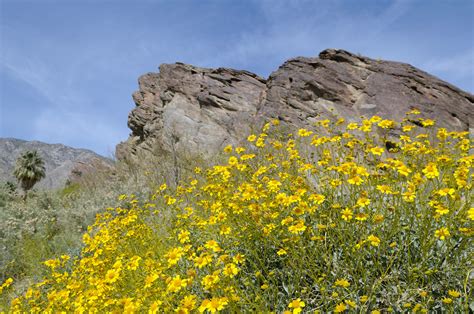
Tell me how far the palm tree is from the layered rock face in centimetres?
1096

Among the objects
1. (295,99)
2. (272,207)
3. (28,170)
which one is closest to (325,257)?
(272,207)

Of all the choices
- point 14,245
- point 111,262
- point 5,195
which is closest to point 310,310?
point 111,262

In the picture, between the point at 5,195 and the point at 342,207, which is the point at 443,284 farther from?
the point at 5,195

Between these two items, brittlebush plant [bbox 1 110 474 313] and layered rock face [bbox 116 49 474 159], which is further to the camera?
layered rock face [bbox 116 49 474 159]

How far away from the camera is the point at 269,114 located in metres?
12.7

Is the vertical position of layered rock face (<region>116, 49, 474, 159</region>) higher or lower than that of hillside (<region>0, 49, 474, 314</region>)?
higher

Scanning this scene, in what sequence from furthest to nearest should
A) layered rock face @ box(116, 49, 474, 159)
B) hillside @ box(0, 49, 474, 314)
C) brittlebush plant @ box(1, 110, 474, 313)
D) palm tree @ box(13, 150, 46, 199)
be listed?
1. palm tree @ box(13, 150, 46, 199)
2. layered rock face @ box(116, 49, 474, 159)
3. hillside @ box(0, 49, 474, 314)
4. brittlebush plant @ box(1, 110, 474, 313)

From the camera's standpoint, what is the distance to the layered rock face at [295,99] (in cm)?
1295

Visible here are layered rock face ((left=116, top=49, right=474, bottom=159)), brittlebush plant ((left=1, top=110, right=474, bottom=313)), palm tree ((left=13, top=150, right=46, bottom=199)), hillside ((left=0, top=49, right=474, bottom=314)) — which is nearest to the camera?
brittlebush plant ((left=1, top=110, right=474, bottom=313))

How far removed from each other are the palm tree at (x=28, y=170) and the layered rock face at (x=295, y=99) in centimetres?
1096

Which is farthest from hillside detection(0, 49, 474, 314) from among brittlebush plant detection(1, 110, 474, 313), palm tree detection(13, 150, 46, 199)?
palm tree detection(13, 150, 46, 199)

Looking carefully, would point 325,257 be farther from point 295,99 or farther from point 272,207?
point 295,99

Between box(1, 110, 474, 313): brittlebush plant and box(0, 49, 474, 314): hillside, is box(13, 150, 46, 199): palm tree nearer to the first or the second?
box(0, 49, 474, 314): hillside

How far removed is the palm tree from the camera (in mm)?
23453
